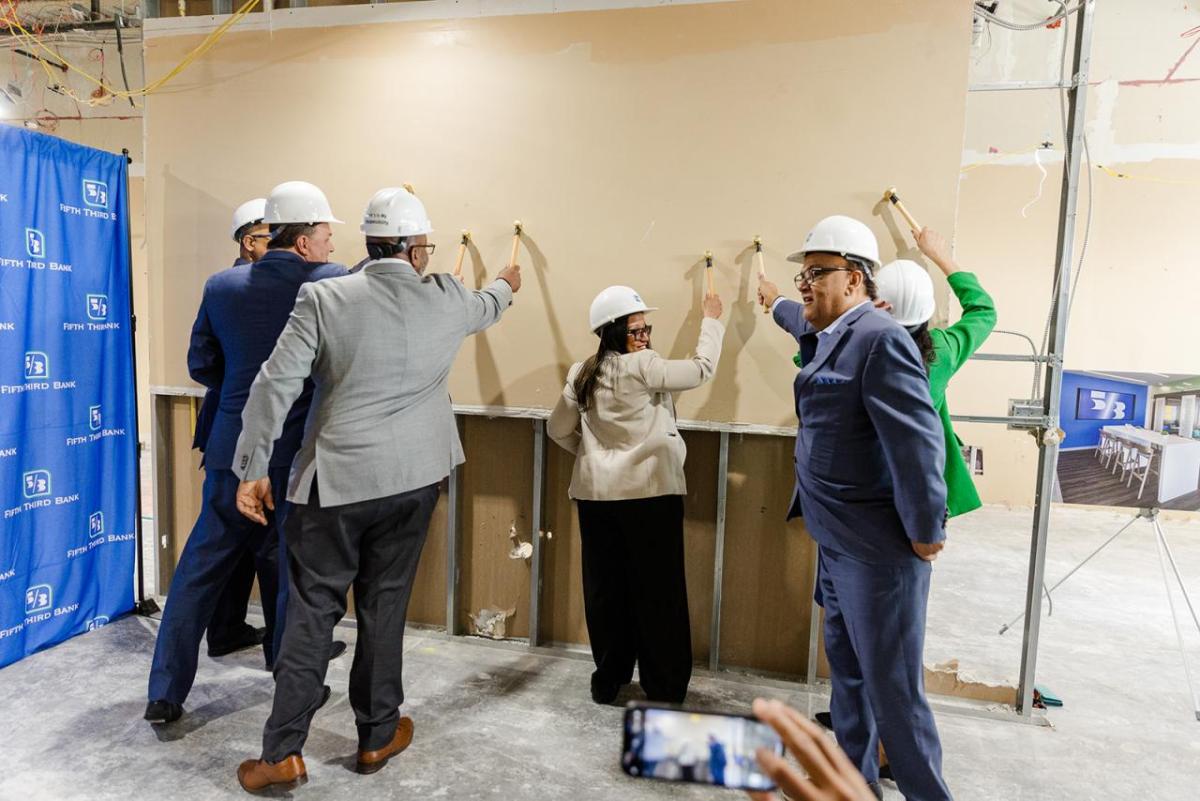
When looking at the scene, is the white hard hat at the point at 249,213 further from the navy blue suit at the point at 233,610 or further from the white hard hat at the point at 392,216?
the white hard hat at the point at 392,216

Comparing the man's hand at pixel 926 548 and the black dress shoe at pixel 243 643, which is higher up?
the man's hand at pixel 926 548

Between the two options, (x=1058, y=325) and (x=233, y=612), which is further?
(x=233, y=612)

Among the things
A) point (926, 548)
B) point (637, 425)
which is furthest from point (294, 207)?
point (926, 548)

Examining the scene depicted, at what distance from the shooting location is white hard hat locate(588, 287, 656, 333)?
2557 millimetres

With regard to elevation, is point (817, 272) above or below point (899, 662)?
above

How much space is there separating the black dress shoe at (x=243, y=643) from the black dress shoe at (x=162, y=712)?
1.68 feet

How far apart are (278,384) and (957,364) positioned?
2.03 metres

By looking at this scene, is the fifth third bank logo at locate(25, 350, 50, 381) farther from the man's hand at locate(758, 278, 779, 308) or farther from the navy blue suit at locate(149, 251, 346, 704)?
the man's hand at locate(758, 278, 779, 308)

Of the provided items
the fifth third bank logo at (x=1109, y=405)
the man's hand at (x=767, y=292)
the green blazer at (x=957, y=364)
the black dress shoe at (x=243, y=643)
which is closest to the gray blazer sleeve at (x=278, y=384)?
the black dress shoe at (x=243, y=643)

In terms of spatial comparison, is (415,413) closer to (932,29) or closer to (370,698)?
(370,698)

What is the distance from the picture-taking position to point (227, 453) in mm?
2453

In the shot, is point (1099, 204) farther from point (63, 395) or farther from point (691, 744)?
point (63, 395)

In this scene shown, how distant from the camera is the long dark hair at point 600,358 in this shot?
8.48 feet

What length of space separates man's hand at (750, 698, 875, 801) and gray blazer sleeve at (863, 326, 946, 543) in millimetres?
1133
